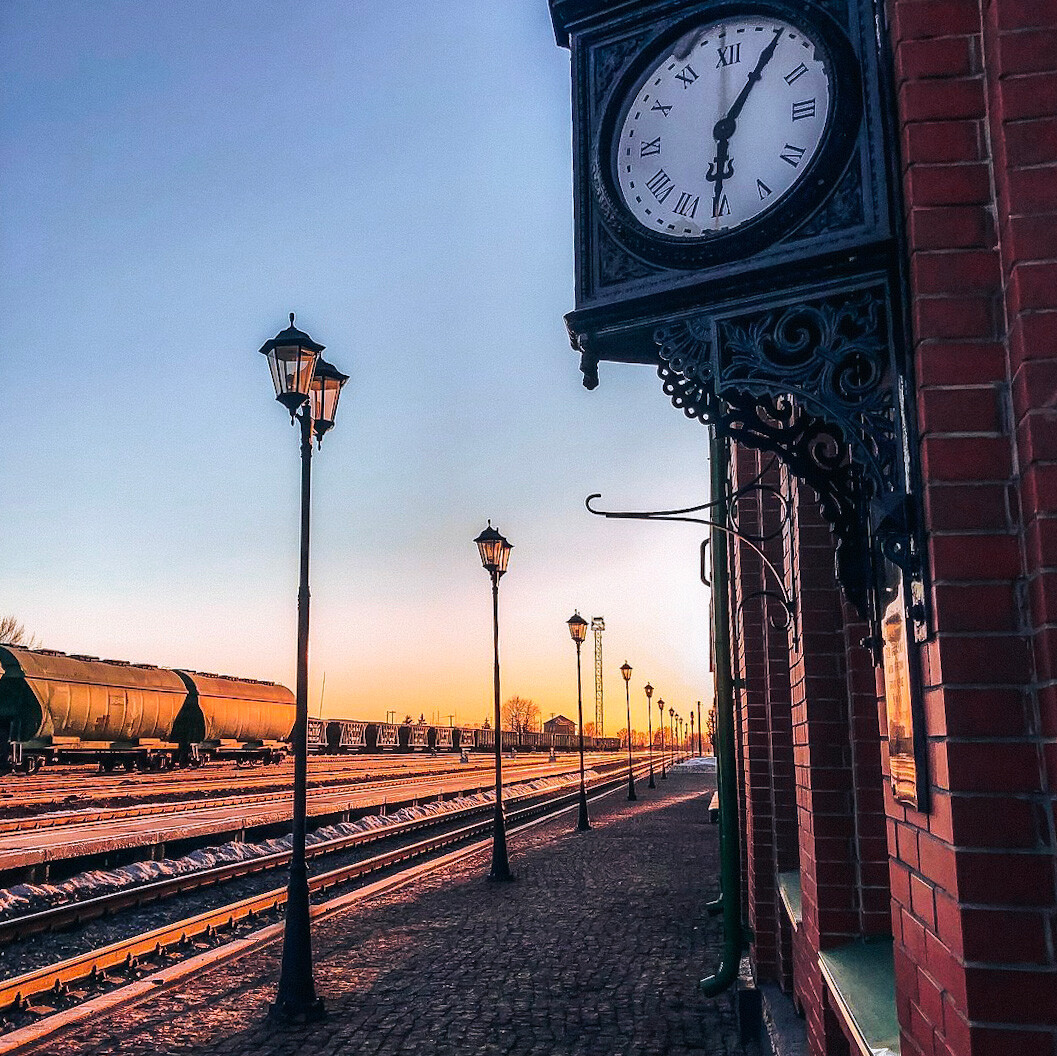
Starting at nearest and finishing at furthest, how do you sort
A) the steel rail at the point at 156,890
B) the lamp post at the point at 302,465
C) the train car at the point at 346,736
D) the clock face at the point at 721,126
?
the clock face at the point at 721,126
the lamp post at the point at 302,465
the steel rail at the point at 156,890
the train car at the point at 346,736

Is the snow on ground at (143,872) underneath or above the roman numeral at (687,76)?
underneath

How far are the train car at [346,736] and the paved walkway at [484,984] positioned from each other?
38.0 metres

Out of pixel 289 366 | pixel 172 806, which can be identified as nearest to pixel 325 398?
pixel 289 366

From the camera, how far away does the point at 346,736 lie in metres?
53.2

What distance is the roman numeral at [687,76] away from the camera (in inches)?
112

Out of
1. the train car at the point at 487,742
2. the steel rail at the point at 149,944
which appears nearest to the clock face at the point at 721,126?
the steel rail at the point at 149,944

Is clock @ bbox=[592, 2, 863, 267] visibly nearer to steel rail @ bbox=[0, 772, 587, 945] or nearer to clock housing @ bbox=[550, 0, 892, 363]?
clock housing @ bbox=[550, 0, 892, 363]

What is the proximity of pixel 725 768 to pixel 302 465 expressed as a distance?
457cm

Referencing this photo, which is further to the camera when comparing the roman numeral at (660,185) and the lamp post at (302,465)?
the lamp post at (302,465)

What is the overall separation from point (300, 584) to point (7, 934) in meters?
5.05

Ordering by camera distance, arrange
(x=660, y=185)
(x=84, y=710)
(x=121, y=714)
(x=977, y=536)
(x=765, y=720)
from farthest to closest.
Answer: (x=121, y=714), (x=84, y=710), (x=765, y=720), (x=660, y=185), (x=977, y=536)

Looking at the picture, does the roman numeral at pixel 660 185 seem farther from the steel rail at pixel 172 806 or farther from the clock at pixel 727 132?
the steel rail at pixel 172 806

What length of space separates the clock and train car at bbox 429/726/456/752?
227ft

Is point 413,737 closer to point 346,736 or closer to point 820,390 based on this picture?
point 346,736
